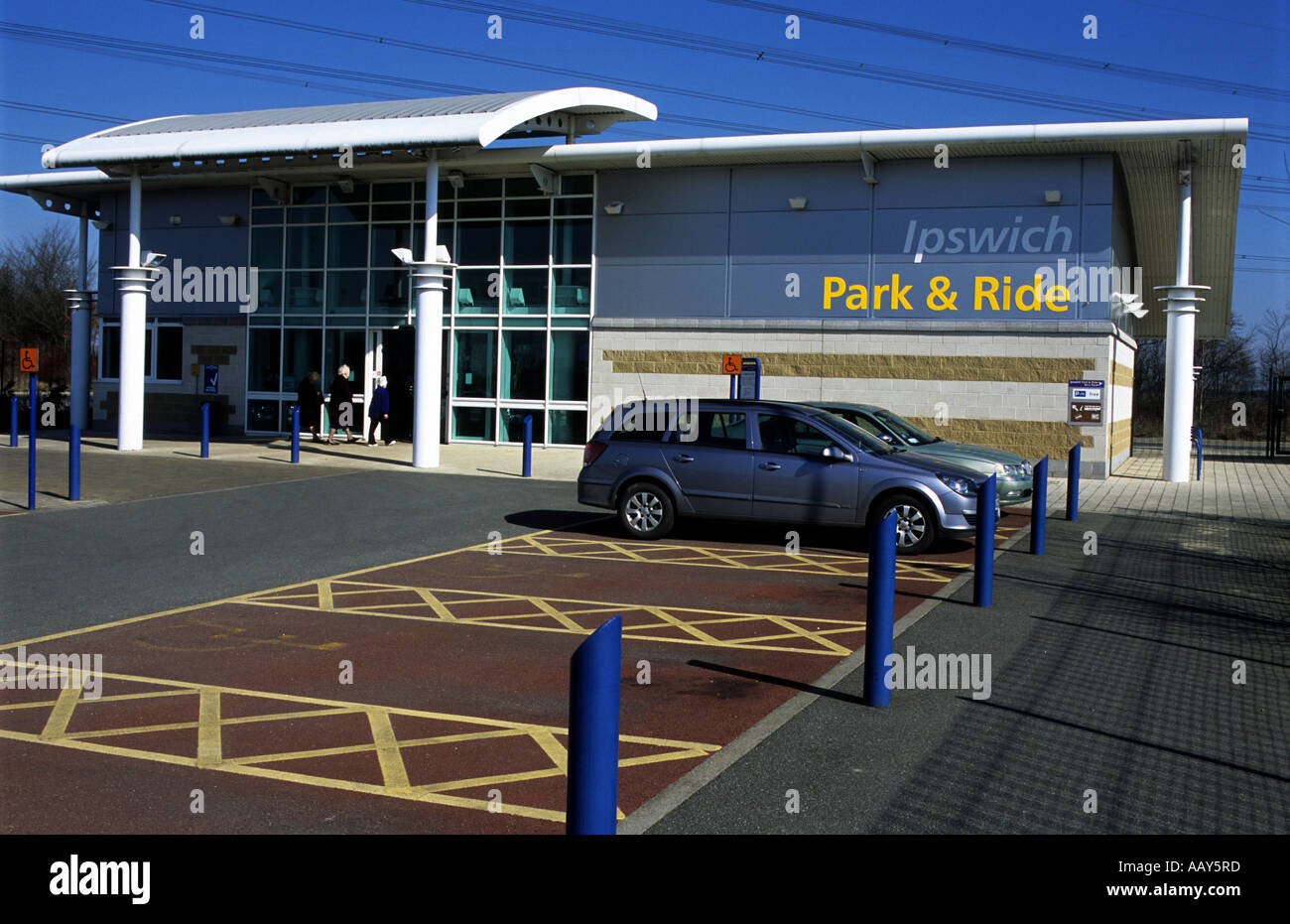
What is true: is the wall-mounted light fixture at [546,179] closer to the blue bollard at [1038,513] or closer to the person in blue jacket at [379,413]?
the person in blue jacket at [379,413]

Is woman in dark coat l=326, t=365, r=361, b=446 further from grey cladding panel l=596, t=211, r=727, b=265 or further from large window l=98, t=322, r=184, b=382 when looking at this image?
grey cladding panel l=596, t=211, r=727, b=265

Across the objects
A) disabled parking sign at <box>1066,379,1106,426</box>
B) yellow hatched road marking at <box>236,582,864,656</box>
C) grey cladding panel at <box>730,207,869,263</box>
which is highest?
grey cladding panel at <box>730,207,869,263</box>

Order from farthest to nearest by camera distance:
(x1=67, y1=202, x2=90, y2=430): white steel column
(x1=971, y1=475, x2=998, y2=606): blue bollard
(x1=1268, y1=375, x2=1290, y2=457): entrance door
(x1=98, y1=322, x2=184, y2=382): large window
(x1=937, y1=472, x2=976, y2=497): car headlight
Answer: (x1=1268, y1=375, x2=1290, y2=457): entrance door, (x1=98, y1=322, x2=184, y2=382): large window, (x1=67, y1=202, x2=90, y2=430): white steel column, (x1=937, y1=472, x2=976, y2=497): car headlight, (x1=971, y1=475, x2=998, y2=606): blue bollard

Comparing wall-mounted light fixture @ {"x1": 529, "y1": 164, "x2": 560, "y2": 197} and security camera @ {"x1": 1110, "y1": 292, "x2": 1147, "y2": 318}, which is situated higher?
wall-mounted light fixture @ {"x1": 529, "y1": 164, "x2": 560, "y2": 197}

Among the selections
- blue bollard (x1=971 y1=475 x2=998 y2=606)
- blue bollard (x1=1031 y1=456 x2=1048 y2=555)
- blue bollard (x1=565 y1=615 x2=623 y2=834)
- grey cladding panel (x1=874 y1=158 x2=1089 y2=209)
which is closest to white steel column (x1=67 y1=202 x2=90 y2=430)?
grey cladding panel (x1=874 y1=158 x2=1089 y2=209)

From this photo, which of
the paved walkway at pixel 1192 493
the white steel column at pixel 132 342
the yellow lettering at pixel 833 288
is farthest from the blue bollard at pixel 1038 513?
the white steel column at pixel 132 342

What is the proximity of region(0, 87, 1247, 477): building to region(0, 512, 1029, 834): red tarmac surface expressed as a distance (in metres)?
12.6

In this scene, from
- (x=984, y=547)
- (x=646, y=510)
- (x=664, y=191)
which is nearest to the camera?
(x=984, y=547)

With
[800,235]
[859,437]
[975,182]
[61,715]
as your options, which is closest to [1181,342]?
[975,182]

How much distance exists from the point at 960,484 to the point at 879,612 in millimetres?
6216

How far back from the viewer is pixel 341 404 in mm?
26984

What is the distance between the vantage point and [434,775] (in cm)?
554

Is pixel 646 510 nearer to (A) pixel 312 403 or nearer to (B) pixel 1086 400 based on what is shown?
(B) pixel 1086 400

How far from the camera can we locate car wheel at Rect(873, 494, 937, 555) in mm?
12836
